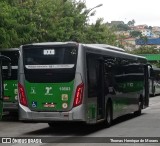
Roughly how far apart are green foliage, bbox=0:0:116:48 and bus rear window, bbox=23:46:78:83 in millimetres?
6244

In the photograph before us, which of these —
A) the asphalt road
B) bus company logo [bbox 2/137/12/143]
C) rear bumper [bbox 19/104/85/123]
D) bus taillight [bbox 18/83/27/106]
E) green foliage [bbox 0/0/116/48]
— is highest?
green foliage [bbox 0/0/116/48]

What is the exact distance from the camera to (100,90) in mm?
16859

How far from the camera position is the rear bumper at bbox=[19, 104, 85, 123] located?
15070 millimetres

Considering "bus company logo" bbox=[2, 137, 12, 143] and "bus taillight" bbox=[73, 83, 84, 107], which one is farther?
"bus taillight" bbox=[73, 83, 84, 107]

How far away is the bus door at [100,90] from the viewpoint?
54.8ft

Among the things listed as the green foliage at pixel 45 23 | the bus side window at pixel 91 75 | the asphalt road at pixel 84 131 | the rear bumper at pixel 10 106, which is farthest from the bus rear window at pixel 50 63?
the green foliage at pixel 45 23

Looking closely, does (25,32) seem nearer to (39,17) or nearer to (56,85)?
(39,17)

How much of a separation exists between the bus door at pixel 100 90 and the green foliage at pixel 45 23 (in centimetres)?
640

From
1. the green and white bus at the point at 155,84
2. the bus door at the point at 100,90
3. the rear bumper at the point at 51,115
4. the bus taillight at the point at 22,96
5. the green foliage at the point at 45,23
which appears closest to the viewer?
the rear bumper at the point at 51,115

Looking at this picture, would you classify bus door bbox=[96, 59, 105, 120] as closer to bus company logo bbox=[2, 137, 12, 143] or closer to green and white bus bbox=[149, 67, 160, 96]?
bus company logo bbox=[2, 137, 12, 143]

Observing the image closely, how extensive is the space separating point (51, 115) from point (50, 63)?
5.45ft

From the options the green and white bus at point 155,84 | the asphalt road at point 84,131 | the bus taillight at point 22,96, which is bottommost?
the green and white bus at point 155,84

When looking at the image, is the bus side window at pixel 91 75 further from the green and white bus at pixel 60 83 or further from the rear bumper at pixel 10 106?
the rear bumper at pixel 10 106

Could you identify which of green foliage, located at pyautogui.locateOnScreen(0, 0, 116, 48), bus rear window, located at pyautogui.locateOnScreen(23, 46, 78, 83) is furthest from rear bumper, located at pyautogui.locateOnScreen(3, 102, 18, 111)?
bus rear window, located at pyautogui.locateOnScreen(23, 46, 78, 83)
